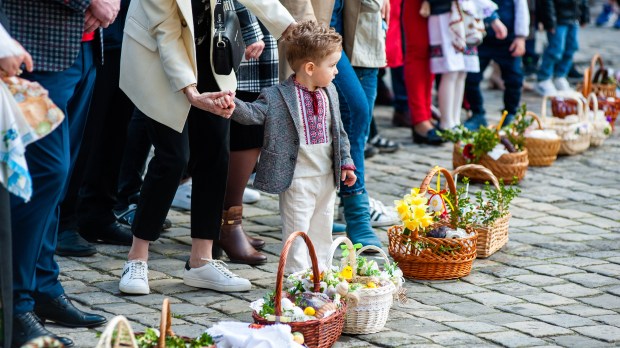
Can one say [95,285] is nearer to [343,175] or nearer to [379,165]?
[343,175]

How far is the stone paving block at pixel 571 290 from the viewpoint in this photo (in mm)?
5363

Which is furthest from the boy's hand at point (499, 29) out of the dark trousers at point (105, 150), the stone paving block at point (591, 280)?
the dark trousers at point (105, 150)

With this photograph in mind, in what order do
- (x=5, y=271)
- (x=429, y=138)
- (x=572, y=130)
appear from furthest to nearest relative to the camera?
(x=429, y=138)
(x=572, y=130)
(x=5, y=271)

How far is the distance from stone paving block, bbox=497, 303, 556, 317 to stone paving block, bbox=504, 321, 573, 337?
14cm

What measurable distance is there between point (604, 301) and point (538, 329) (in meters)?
0.64

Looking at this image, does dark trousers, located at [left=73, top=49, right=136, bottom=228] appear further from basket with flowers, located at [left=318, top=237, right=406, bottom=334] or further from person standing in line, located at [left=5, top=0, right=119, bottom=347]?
basket with flowers, located at [left=318, top=237, right=406, bottom=334]

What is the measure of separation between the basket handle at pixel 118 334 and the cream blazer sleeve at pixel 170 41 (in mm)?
1343

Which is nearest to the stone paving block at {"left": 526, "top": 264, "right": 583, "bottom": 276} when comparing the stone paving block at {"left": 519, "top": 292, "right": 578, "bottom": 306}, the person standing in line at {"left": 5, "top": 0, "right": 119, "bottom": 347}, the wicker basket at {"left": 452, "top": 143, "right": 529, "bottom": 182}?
the stone paving block at {"left": 519, "top": 292, "right": 578, "bottom": 306}

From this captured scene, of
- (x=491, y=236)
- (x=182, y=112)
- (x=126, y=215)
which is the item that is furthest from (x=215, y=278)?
(x=491, y=236)

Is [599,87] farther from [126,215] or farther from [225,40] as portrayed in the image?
[225,40]

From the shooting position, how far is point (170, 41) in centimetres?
472

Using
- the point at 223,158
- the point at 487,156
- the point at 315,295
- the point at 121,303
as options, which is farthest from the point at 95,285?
the point at 487,156

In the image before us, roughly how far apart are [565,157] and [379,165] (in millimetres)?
1657

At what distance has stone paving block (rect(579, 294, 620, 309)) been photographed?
519 centimetres
